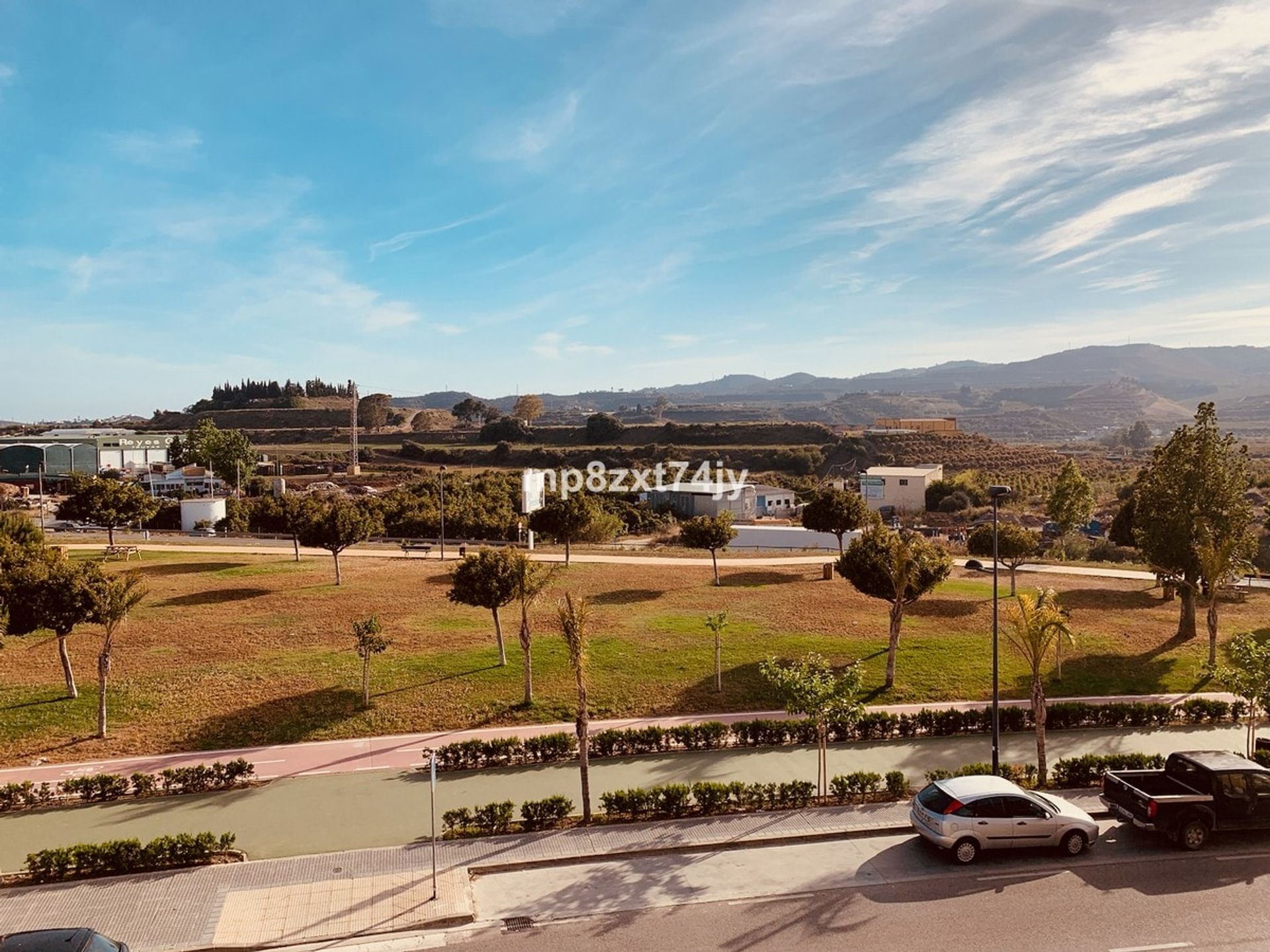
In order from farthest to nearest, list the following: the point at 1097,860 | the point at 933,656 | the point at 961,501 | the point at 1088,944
A: the point at 961,501 < the point at 933,656 < the point at 1097,860 < the point at 1088,944

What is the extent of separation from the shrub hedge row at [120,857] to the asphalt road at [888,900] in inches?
180

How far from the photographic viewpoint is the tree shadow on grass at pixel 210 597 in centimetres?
2923

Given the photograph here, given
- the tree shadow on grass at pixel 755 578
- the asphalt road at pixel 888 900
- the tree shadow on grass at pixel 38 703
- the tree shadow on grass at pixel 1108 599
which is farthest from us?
the tree shadow on grass at pixel 755 578

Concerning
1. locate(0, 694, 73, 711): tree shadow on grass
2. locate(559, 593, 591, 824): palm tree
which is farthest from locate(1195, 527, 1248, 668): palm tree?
locate(0, 694, 73, 711): tree shadow on grass

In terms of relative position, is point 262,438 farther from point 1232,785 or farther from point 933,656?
point 1232,785

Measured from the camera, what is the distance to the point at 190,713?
774 inches

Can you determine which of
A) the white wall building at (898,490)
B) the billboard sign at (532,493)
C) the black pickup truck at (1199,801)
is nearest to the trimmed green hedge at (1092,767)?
the black pickup truck at (1199,801)

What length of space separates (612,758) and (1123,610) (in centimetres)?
2288

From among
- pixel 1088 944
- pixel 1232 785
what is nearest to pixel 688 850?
pixel 1088 944

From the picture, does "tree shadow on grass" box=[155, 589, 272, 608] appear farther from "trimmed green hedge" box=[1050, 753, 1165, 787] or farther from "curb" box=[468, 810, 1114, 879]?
"trimmed green hedge" box=[1050, 753, 1165, 787]

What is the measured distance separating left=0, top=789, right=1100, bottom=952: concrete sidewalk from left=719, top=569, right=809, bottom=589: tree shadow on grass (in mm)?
20050

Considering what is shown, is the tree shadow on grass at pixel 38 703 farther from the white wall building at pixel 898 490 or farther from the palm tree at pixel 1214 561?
the white wall building at pixel 898 490

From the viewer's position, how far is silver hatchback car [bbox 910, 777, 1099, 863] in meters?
12.8

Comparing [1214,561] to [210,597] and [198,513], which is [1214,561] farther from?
[198,513]
